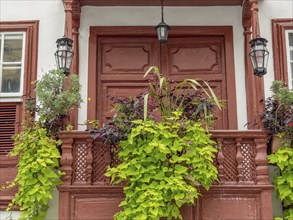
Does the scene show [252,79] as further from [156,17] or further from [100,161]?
[100,161]

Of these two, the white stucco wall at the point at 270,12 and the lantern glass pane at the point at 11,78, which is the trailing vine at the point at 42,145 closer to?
the lantern glass pane at the point at 11,78

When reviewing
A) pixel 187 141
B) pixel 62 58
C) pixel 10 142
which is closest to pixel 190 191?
pixel 187 141

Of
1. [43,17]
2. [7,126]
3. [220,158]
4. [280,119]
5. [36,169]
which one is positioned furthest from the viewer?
[43,17]

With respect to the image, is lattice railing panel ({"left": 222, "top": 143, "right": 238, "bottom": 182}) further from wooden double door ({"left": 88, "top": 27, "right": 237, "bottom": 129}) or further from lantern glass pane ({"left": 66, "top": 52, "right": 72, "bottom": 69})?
lantern glass pane ({"left": 66, "top": 52, "right": 72, "bottom": 69})

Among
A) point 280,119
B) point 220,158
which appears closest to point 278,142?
point 280,119

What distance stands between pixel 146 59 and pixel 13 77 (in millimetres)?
2004

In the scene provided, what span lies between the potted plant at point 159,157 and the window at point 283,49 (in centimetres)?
178

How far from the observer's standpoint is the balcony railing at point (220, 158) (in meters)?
6.70

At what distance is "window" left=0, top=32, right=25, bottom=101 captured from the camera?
8047mm

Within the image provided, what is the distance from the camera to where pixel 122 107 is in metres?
6.70

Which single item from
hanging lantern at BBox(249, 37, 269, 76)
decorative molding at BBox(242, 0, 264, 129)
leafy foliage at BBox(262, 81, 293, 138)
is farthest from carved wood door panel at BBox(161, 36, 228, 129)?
leafy foliage at BBox(262, 81, 293, 138)

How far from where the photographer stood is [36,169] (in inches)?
259

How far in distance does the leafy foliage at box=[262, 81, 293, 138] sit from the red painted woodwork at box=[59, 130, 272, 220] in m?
0.22

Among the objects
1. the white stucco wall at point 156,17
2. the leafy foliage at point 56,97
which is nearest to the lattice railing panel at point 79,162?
the leafy foliage at point 56,97
